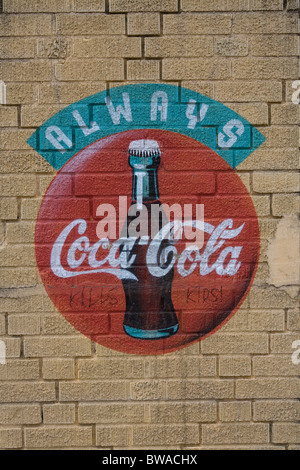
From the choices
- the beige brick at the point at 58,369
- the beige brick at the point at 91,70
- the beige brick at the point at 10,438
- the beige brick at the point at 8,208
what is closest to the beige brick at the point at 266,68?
the beige brick at the point at 91,70

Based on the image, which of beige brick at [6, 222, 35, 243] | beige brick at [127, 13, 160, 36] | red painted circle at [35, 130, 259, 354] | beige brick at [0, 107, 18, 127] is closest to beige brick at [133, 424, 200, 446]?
red painted circle at [35, 130, 259, 354]

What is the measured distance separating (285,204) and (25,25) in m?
1.77

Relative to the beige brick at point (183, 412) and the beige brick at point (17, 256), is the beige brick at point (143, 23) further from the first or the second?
the beige brick at point (183, 412)

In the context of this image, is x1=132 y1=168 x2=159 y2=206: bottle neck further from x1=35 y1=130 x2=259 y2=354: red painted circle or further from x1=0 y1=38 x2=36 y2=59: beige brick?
x1=0 y1=38 x2=36 y2=59: beige brick

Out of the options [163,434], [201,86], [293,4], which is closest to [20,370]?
[163,434]

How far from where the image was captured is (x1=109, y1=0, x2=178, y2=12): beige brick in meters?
2.66

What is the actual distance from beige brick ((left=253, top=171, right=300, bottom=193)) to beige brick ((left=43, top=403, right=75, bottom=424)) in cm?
165

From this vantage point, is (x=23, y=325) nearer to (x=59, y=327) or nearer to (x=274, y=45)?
(x=59, y=327)

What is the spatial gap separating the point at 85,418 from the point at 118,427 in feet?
0.64

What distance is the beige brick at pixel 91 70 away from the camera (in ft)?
8.78

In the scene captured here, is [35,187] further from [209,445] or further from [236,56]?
[209,445]

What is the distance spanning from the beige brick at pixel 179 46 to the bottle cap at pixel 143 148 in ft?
1.58

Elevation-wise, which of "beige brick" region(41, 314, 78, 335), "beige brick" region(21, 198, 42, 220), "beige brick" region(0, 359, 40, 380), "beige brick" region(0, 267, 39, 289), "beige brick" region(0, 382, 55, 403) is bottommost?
"beige brick" region(0, 382, 55, 403)
